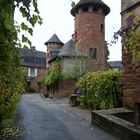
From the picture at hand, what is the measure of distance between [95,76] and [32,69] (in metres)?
51.8

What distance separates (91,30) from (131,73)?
28.8 metres

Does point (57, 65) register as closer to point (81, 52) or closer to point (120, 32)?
point (81, 52)

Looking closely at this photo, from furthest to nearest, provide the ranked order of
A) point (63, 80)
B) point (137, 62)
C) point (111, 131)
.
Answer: point (63, 80), point (137, 62), point (111, 131)

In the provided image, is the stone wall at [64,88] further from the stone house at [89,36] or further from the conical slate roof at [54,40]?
the conical slate roof at [54,40]

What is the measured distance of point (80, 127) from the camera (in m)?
14.9

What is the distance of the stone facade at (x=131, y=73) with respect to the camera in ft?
52.9

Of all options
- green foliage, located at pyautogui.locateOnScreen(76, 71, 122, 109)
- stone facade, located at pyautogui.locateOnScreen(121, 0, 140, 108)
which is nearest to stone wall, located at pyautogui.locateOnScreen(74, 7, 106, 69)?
green foliage, located at pyautogui.locateOnScreen(76, 71, 122, 109)

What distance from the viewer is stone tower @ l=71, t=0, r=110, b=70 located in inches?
1768

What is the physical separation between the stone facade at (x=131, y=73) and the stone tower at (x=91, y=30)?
2698 cm

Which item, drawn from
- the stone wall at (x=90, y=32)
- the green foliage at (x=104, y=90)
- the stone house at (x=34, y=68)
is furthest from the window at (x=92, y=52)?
the stone house at (x=34, y=68)

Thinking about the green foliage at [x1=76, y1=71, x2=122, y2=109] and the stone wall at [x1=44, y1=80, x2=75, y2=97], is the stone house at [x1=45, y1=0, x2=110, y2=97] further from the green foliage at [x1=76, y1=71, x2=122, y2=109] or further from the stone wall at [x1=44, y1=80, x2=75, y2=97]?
the green foliage at [x1=76, y1=71, x2=122, y2=109]

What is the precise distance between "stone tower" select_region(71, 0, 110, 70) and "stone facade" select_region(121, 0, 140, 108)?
26980 mm

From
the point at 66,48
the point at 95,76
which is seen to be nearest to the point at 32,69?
the point at 66,48

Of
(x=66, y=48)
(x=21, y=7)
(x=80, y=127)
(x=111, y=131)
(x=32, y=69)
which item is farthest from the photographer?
(x=32, y=69)
